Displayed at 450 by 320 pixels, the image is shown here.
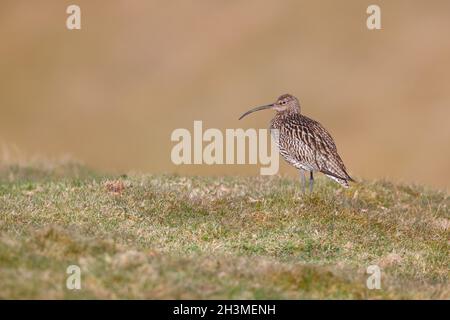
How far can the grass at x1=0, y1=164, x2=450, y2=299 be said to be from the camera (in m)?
13.5

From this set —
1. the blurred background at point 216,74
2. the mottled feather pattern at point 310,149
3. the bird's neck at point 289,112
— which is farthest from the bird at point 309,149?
the blurred background at point 216,74

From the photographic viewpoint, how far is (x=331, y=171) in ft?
69.2

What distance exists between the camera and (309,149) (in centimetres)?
2127

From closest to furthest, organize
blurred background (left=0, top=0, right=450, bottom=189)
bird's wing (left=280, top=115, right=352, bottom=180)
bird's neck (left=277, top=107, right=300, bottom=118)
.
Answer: bird's wing (left=280, top=115, right=352, bottom=180), bird's neck (left=277, top=107, right=300, bottom=118), blurred background (left=0, top=0, right=450, bottom=189)

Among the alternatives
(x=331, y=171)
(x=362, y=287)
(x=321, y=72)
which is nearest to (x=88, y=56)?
(x=321, y=72)

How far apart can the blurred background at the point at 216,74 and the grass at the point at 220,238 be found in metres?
25.8

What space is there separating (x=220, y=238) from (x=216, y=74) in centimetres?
3978

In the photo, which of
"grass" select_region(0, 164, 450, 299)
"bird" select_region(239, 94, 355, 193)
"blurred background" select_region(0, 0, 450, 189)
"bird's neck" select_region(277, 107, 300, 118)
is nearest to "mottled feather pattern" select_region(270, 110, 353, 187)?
"bird" select_region(239, 94, 355, 193)

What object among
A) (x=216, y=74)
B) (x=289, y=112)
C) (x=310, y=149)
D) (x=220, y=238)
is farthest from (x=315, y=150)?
(x=216, y=74)

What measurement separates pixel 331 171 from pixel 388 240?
273 cm

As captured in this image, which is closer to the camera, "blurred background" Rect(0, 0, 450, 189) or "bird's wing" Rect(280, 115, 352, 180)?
"bird's wing" Rect(280, 115, 352, 180)

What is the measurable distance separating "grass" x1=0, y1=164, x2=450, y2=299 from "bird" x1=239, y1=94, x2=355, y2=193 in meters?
0.50

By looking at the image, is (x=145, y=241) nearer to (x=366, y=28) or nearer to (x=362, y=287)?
(x=362, y=287)

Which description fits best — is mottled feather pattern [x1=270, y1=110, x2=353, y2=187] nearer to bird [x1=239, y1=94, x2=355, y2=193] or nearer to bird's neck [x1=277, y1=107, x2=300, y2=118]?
bird [x1=239, y1=94, x2=355, y2=193]
